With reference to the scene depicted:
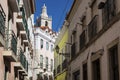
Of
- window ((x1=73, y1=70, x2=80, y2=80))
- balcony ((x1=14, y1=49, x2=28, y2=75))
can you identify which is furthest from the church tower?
balcony ((x1=14, y1=49, x2=28, y2=75))

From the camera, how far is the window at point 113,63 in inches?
462

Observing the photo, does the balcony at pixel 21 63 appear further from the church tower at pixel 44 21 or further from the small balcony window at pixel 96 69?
the church tower at pixel 44 21

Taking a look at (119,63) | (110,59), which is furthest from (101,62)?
(119,63)

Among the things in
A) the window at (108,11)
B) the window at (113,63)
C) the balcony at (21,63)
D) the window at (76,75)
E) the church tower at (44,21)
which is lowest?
the window at (113,63)

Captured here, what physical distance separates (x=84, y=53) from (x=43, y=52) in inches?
1799

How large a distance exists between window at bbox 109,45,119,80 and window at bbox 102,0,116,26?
3.82ft

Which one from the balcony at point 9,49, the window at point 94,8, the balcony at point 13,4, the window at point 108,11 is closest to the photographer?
the window at point 108,11

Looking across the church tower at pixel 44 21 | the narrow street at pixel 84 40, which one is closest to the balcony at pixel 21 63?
the narrow street at pixel 84 40

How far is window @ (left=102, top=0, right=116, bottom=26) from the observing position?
12.0 meters

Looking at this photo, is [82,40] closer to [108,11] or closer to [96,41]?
[96,41]

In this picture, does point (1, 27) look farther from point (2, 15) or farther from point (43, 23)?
point (43, 23)

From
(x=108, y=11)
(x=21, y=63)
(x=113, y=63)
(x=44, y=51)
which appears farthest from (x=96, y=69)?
(x=44, y=51)

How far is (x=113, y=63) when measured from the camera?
12156 mm

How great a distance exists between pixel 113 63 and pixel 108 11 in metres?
1.97
